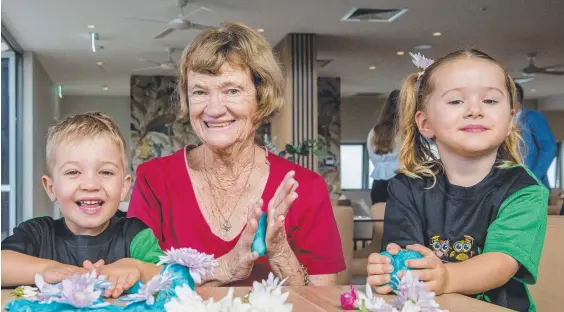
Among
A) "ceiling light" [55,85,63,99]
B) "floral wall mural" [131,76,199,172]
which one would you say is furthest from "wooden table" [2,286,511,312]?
"ceiling light" [55,85,63,99]

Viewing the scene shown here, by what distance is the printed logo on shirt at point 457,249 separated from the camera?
1400 millimetres

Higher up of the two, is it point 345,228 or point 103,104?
point 103,104

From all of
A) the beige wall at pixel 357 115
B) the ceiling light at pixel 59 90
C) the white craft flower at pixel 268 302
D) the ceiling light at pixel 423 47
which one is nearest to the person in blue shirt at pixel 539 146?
the white craft flower at pixel 268 302

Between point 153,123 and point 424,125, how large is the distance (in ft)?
51.0

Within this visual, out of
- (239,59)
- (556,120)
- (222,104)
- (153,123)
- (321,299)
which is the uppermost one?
(556,120)

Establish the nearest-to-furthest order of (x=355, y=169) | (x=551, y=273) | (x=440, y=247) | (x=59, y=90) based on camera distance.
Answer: (x=440, y=247) < (x=551, y=273) < (x=59, y=90) < (x=355, y=169)

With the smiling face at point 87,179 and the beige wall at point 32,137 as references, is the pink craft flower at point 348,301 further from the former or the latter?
the beige wall at point 32,137

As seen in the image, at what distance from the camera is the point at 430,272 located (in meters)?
1.11

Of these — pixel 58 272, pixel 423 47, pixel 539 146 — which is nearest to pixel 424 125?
pixel 58 272

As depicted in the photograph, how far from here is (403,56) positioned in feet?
42.1

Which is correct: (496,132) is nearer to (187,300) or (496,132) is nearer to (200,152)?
(200,152)

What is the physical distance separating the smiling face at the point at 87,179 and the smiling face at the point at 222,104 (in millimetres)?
301

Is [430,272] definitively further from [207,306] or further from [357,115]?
[357,115]

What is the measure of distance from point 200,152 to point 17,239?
23.2 inches
